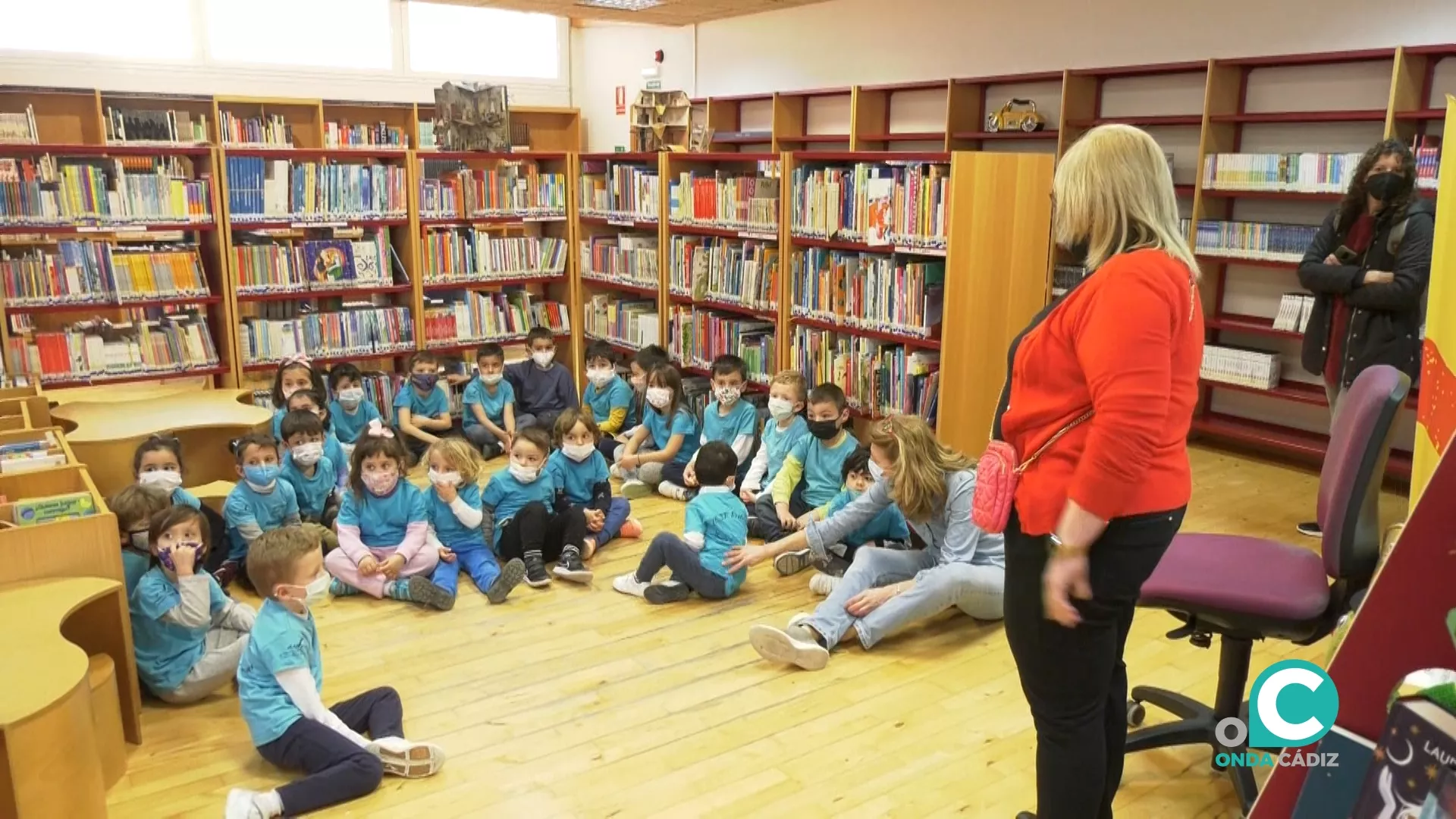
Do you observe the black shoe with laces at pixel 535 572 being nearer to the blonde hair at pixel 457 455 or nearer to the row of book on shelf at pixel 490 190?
the blonde hair at pixel 457 455

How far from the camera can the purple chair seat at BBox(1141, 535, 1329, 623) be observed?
98.3 inches

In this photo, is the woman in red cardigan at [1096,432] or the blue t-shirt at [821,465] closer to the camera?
the woman in red cardigan at [1096,432]

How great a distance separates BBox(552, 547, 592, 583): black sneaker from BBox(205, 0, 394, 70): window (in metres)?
7.70

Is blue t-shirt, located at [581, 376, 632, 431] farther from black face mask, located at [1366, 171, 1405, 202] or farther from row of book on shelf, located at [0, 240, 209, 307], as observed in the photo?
black face mask, located at [1366, 171, 1405, 202]

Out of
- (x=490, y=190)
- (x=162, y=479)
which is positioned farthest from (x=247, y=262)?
(x=162, y=479)

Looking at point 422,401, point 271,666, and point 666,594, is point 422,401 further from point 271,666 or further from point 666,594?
point 271,666

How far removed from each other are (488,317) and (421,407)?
1.06 m

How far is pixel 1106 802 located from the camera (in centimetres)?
226

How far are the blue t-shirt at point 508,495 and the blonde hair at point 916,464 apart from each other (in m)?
1.74

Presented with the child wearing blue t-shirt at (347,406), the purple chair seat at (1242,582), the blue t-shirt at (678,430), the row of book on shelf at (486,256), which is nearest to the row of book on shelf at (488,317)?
the row of book on shelf at (486,256)

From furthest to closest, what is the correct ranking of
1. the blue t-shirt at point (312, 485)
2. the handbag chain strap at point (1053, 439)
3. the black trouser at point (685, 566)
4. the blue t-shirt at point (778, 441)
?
the blue t-shirt at point (778, 441) → the blue t-shirt at point (312, 485) → the black trouser at point (685, 566) → the handbag chain strap at point (1053, 439)

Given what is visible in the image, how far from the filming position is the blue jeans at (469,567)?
4324 millimetres

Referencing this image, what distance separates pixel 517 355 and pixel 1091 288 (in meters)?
6.40

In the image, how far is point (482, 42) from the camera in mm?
11508
